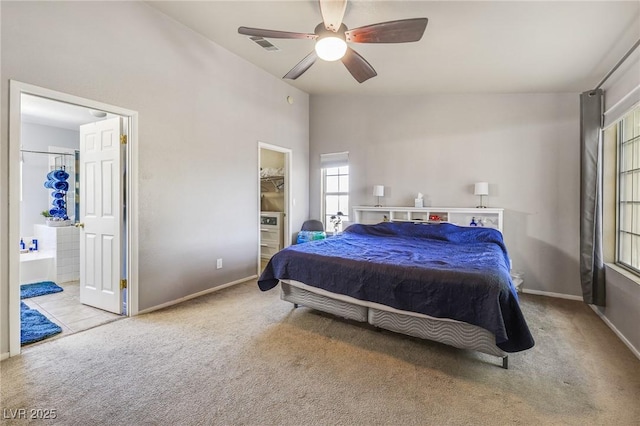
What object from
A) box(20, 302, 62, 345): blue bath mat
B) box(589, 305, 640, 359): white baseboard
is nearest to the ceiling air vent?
box(20, 302, 62, 345): blue bath mat

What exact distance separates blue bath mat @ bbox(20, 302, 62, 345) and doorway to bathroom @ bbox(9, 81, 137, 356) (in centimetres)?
5

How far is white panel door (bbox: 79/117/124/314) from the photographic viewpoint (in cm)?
308

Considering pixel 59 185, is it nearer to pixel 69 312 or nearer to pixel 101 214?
pixel 101 214

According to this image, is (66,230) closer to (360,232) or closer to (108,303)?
(108,303)

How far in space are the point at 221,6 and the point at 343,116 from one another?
279cm

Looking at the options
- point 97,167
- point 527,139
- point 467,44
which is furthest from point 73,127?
point 527,139

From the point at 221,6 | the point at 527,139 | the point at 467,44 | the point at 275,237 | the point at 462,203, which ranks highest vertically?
the point at 221,6

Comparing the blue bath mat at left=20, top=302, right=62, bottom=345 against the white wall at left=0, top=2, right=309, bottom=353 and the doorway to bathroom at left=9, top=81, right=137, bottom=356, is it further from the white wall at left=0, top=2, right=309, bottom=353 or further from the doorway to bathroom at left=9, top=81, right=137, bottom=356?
the white wall at left=0, top=2, right=309, bottom=353

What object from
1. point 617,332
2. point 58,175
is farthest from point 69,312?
point 617,332

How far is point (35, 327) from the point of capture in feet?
8.96

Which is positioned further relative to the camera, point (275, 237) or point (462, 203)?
point (275, 237)

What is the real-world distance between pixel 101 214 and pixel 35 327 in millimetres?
1172

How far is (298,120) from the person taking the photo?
213 inches

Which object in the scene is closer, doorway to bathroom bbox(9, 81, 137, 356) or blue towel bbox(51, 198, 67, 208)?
doorway to bathroom bbox(9, 81, 137, 356)
